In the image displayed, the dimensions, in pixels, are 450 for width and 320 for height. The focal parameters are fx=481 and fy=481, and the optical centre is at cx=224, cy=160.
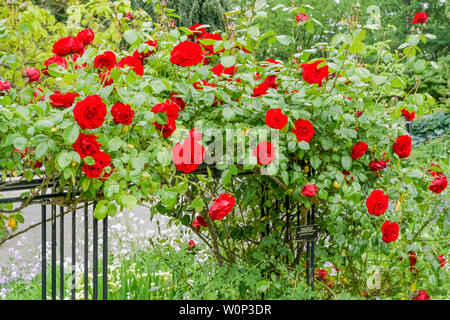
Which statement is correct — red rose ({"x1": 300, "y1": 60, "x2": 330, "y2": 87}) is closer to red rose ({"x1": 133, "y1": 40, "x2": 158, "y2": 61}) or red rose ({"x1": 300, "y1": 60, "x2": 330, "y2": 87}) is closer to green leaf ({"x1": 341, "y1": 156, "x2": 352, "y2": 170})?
green leaf ({"x1": 341, "y1": 156, "x2": 352, "y2": 170})

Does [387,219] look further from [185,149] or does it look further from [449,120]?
[449,120]

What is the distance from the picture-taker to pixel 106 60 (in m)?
1.70

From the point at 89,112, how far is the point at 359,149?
123cm

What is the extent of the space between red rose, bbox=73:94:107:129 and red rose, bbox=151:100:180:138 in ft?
0.73

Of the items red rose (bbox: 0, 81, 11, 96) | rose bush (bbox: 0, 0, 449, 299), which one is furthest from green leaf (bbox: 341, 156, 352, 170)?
red rose (bbox: 0, 81, 11, 96)

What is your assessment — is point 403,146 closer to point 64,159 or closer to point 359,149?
point 359,149

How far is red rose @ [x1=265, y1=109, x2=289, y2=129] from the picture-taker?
1.77 metres

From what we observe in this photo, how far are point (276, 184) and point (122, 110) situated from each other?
0.93m

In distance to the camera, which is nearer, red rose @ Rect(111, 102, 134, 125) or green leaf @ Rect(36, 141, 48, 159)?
green leaf @ Rect(36, 141, 48, 159)

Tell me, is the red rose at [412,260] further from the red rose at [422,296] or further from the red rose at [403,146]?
the red rose at [403,146]

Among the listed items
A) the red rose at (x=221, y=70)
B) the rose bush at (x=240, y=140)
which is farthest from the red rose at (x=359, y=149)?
the red rose at (x=221, y=70)

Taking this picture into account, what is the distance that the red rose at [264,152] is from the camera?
1.79m

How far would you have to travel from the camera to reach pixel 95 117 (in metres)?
1.45

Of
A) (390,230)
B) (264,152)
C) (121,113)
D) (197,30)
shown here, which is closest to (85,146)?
(121,113)
